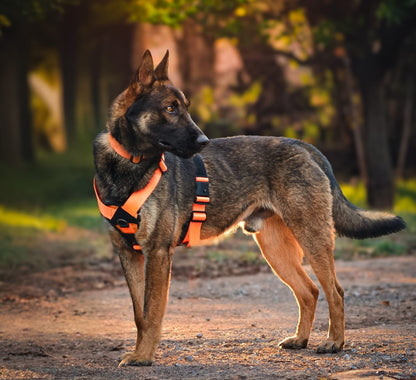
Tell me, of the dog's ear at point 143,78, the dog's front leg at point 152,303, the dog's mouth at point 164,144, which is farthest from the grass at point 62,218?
the dog's ear at point 143,78

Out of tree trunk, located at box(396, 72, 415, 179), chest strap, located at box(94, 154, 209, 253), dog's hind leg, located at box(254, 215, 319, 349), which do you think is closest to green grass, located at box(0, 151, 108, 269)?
dog's hind leg, located at box(254, 215, 319, 349)

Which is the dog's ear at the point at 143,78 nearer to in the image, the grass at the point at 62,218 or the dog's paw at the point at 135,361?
the dog's paw at the point at 135,361

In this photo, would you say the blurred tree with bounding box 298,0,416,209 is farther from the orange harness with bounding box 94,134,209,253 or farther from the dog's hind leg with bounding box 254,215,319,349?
the orange harness with bounding box 94,134,209,253

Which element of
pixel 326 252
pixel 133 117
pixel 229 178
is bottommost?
pixel 326 252

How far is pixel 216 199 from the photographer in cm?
583

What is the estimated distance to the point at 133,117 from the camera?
528 centimetres

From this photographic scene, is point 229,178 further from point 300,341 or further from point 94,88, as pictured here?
point 94,88

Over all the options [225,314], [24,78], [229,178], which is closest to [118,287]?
[225,314]

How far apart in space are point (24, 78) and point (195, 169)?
18693 millimetres

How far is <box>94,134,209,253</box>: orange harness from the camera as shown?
207 inches

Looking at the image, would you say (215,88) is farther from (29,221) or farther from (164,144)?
(164,144)

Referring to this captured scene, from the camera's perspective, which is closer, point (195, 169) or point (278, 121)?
point (195, 169)

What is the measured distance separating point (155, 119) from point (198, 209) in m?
0.88

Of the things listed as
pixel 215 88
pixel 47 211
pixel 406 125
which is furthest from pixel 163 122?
pixel 215 88
